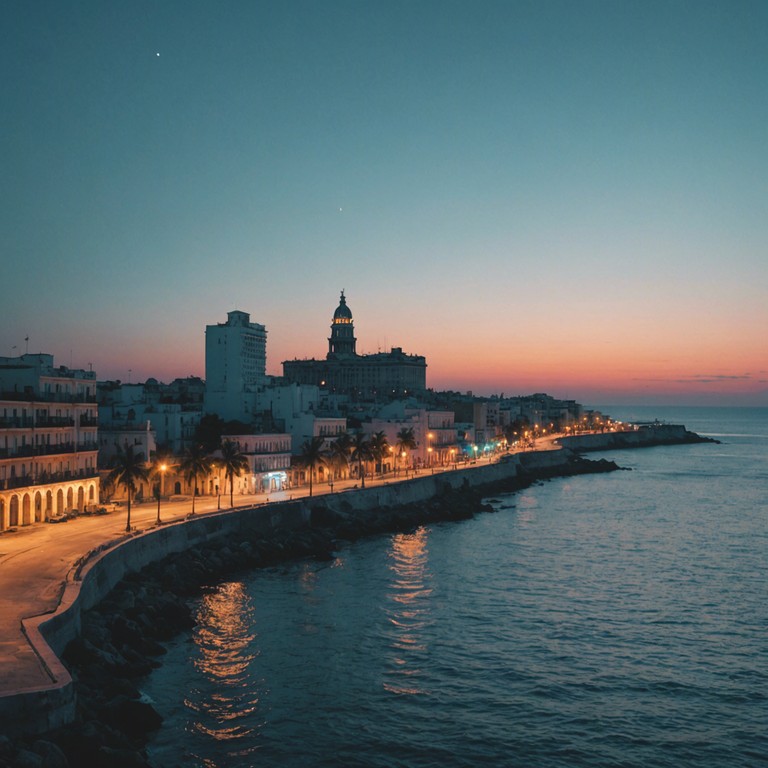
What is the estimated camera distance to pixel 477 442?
524 ft

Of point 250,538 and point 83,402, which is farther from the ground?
point 83,402

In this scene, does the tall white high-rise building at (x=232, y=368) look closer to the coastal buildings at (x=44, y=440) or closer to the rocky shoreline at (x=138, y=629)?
the rocky shoreline at (x=138, y=629)

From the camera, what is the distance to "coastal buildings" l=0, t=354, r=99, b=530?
57625 mm

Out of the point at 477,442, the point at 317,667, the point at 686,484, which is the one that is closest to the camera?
the point at 317,667

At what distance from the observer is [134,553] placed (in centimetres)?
5156

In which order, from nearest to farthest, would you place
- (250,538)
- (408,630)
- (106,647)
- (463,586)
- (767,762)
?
(767,762)
(106,647)
(408,630)
(463,586)
(250,538)

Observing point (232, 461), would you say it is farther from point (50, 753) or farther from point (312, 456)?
point (50, 753)

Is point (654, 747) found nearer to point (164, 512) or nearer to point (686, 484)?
point (164, 512)

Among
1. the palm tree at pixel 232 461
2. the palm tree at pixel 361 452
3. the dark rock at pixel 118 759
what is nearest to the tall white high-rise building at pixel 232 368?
the palm tree at pixel 361 452

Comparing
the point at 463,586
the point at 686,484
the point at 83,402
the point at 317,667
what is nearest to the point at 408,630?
the point at 317,667

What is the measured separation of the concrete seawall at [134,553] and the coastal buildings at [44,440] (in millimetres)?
9379

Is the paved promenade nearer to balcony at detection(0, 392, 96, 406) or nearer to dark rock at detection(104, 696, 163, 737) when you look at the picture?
dark rock at detection(104, 696, 163, 737)

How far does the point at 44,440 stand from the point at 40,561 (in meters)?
19.6

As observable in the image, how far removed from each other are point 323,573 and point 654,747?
31674 mm
